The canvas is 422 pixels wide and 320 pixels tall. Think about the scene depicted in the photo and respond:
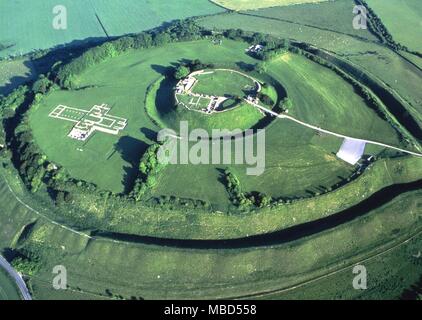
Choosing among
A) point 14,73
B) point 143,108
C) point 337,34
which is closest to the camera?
point 143,108

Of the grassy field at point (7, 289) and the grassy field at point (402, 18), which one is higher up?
Answer: the grassy field at point (402, 18)

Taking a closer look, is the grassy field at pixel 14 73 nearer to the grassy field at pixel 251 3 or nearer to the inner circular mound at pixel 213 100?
the inner circular mound at pixel 213 100

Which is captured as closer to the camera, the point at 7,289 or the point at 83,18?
the point at 7,289

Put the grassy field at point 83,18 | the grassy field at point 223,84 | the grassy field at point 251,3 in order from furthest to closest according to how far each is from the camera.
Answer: the grassy field at point 251,3
the grassy field at point 83,18
the grassy field at point 223,84

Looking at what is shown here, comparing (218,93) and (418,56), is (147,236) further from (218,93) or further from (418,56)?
(418,56)

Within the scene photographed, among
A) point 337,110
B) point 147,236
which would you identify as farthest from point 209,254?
point 337,110

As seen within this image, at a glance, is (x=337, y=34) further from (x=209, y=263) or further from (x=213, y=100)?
(x=209, y=263)

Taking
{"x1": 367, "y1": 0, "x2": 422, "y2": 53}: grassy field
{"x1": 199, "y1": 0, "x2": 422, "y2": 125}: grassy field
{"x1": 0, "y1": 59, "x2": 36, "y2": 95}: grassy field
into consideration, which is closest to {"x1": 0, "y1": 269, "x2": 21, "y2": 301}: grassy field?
{"x1": 0, "y1": 59, "x2": 36, "y2": 95}: grassy field

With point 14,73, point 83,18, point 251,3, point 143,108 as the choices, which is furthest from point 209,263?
point 251,3

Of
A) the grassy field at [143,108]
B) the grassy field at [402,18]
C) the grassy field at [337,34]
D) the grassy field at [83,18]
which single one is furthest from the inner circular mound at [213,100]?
the grassy field at [402,18]
